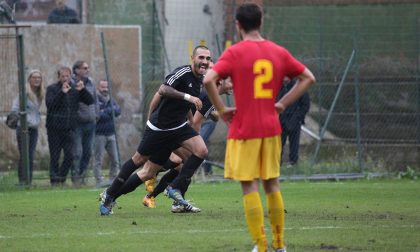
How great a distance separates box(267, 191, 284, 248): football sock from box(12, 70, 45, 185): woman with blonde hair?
32.4ft

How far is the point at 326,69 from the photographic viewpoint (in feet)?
69.5

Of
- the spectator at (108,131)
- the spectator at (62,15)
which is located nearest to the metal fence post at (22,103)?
the spectator at (108,131)

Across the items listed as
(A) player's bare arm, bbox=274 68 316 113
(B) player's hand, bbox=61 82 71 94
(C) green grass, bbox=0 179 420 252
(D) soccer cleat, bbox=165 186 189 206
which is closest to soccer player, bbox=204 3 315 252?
(A) player's bare arm, bbox=274 68 316 113

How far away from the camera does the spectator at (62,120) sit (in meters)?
18.6

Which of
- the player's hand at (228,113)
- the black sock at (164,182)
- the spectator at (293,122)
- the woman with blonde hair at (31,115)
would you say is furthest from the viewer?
the spectator at (293,122)

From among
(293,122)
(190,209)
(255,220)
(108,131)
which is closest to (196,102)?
(190,209)

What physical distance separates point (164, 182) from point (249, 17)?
5.28m

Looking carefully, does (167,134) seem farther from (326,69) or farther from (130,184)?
(326,69)

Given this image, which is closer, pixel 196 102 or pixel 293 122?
pixel 196 102

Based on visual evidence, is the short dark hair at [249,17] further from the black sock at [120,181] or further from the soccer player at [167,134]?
the black sock at [120,181]

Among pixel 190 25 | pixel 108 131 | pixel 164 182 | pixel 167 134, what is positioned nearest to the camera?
pixel 167 134

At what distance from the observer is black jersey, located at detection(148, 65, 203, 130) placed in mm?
12852

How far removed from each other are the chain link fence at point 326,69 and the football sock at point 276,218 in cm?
1071

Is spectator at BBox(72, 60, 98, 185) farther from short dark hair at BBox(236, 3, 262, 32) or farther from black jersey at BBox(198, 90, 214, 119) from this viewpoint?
short dark hair at BBox(236, 3, 262, 32)
